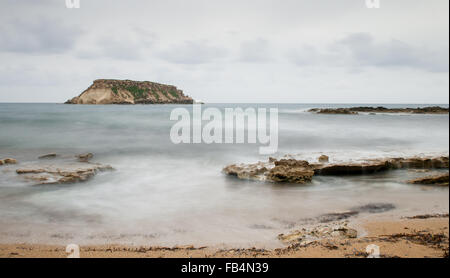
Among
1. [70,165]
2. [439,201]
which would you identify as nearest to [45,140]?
[70,165]

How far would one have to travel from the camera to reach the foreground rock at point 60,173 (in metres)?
7.35

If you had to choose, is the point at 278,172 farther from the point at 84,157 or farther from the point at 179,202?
the point at 84,157

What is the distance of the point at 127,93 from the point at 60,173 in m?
67.8

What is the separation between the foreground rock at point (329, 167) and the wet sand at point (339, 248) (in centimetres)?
298

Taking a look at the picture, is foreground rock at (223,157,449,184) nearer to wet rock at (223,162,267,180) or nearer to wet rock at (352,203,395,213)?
wet rock at (223,162,267,180)

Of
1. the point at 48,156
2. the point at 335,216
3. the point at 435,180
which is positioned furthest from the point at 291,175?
the point at 48,156

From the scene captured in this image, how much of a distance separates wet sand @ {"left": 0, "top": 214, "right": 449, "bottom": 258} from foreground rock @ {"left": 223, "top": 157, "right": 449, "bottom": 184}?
9.77ft

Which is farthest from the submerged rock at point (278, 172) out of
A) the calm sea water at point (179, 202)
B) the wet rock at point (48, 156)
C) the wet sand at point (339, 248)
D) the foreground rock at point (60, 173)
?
the wet rock at point (48, 156)

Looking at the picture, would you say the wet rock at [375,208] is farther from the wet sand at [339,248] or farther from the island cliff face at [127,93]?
the island cliff face at [127,93]

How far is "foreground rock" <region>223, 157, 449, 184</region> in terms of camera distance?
7.36 meters

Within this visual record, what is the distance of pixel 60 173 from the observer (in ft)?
25.3

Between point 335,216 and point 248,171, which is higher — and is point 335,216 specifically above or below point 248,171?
below
